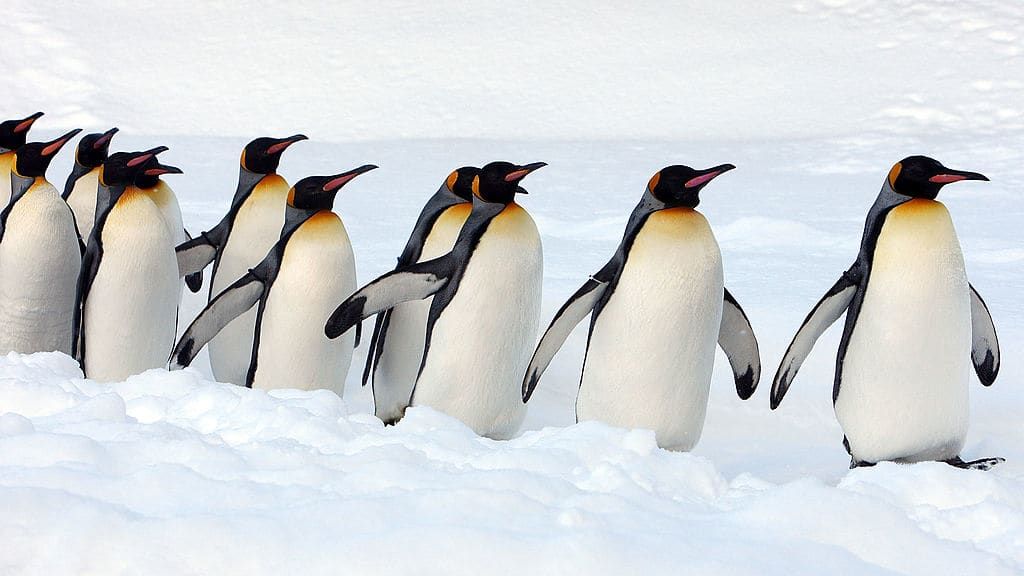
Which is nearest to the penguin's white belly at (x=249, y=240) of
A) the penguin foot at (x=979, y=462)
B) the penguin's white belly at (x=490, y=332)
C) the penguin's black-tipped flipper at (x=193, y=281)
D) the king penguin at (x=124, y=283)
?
the king penguin at (x=124, y=283)

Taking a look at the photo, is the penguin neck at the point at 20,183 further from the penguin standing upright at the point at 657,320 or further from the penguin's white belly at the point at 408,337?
the penguin standing upright at the point at 657,320

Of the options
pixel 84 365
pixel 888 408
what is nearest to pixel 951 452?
pixel 888 408

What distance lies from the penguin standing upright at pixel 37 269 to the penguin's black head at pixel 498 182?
1.69 m

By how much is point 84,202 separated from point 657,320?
9.40 feet

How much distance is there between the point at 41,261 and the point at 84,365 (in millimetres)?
418

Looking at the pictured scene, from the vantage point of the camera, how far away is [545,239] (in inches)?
273

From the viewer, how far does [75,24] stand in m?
17.8

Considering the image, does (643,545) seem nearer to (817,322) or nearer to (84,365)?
(817,322)

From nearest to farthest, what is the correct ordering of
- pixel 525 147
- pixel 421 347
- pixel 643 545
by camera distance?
pixel 643 545
pixel 421 347
pixel 525 147

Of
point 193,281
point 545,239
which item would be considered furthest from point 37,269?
point 545,239

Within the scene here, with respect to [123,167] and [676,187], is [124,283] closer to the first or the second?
[123,167]

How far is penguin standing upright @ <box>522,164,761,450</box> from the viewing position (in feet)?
10.7

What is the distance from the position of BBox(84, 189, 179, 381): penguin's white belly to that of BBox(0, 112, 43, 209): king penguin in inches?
49.9

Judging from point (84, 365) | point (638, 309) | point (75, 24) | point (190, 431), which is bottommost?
point (84, 365)
